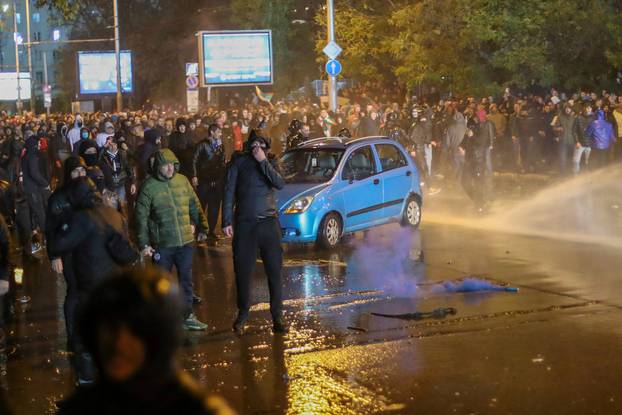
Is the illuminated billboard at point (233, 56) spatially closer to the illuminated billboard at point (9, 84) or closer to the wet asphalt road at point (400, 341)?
the wet asphalt road at point (400, 341)

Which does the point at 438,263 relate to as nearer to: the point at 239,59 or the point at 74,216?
the point at 74,216

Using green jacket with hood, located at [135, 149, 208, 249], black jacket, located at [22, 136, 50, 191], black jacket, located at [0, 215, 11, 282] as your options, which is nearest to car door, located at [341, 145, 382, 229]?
black jacket, located at [22, 136, 50, 191]

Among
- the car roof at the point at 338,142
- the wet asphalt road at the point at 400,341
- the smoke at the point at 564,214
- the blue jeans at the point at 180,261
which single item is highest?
the car roof at the point at 338,142

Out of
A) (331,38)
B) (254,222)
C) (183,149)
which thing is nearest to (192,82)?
(331,38)

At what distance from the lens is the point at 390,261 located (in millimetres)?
13375

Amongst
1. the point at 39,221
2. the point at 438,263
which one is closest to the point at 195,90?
the point at 39,221

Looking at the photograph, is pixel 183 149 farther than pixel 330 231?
Yes

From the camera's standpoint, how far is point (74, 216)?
7617mm

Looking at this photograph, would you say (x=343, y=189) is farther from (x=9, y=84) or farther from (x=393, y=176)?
(x=9, y=84)

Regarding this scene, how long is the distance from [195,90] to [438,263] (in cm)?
3055

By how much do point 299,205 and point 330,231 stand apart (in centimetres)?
61

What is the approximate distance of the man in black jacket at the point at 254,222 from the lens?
30.0 feet

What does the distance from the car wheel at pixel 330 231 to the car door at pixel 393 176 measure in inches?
48.6

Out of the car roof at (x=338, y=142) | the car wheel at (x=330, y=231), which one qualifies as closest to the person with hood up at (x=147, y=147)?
the car roof at (x=338, y=142)
